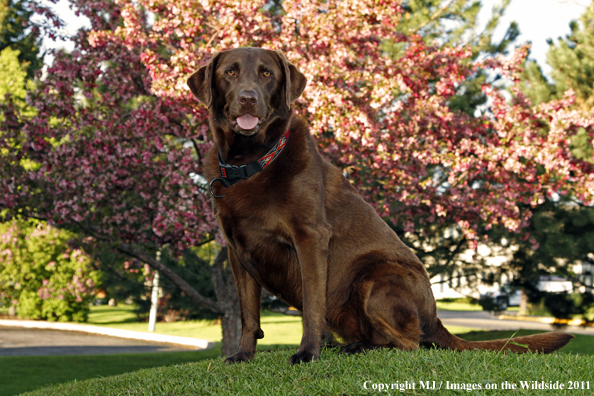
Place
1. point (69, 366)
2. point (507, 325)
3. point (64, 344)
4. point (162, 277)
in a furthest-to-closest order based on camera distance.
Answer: point (507, 325) → point (64, 344) → point (162, 277) → point (69, 366)

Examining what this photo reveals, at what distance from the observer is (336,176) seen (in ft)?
14.3

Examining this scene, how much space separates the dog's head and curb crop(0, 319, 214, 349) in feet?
46.8

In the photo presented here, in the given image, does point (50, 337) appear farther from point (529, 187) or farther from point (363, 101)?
point (529, 187)

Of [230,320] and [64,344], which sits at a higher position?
[230,320]

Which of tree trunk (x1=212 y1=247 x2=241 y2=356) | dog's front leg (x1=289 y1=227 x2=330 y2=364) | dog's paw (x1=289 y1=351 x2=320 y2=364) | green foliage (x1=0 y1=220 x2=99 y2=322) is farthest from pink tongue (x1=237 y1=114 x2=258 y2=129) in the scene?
green foliage (x1=0 y1=220 x2=99 y2=322)

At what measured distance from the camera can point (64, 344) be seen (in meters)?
17.7

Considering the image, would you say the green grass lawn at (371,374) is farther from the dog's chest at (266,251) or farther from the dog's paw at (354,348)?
the dog's chest at (266,251)

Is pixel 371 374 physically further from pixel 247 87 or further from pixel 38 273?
pixel 38 273

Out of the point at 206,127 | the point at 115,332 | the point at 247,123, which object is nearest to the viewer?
the point at 247,123

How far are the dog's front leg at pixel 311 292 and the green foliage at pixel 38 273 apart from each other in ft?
60.7

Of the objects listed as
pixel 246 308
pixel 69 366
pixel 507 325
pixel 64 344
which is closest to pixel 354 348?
pixel 246 308

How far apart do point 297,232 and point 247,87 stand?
1098 mm

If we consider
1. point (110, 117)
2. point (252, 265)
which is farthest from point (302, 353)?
point (110, 117)

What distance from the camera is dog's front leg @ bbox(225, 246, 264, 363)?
4219 mm
